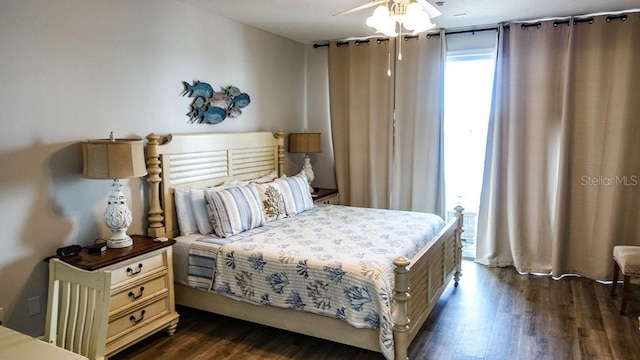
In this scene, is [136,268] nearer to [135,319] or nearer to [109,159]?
[135,319]

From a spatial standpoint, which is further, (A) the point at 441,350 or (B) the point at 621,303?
(B) the point at 621,303

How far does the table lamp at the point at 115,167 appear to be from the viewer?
272cm

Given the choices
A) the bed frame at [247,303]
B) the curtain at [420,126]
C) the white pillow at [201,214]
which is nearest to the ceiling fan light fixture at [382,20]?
the bed frame at [247,303]

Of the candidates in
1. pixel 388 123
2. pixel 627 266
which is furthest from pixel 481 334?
pixel 388 123

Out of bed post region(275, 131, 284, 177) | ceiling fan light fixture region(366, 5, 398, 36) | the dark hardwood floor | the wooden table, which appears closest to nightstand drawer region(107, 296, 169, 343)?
the dark hardwood floor

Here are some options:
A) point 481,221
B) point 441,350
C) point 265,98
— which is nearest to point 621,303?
point 481,221

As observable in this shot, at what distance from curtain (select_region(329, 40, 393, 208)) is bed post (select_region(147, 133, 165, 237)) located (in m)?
2.49

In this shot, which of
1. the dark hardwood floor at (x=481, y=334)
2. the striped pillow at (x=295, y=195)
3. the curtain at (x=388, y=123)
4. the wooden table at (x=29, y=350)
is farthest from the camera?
the curtain at (x=388, y=123)

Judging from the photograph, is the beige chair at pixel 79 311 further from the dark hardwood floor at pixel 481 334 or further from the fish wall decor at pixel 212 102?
the fish wall decor at pixel 212 102

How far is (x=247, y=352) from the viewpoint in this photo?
9.74ft

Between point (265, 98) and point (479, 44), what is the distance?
2.37 m

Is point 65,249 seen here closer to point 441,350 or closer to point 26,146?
point 26,146

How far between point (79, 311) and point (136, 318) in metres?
1.11

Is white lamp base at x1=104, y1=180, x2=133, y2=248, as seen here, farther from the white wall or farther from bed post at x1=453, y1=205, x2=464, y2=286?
bed post at x1=453, y1=205, x2=464, y2=286
